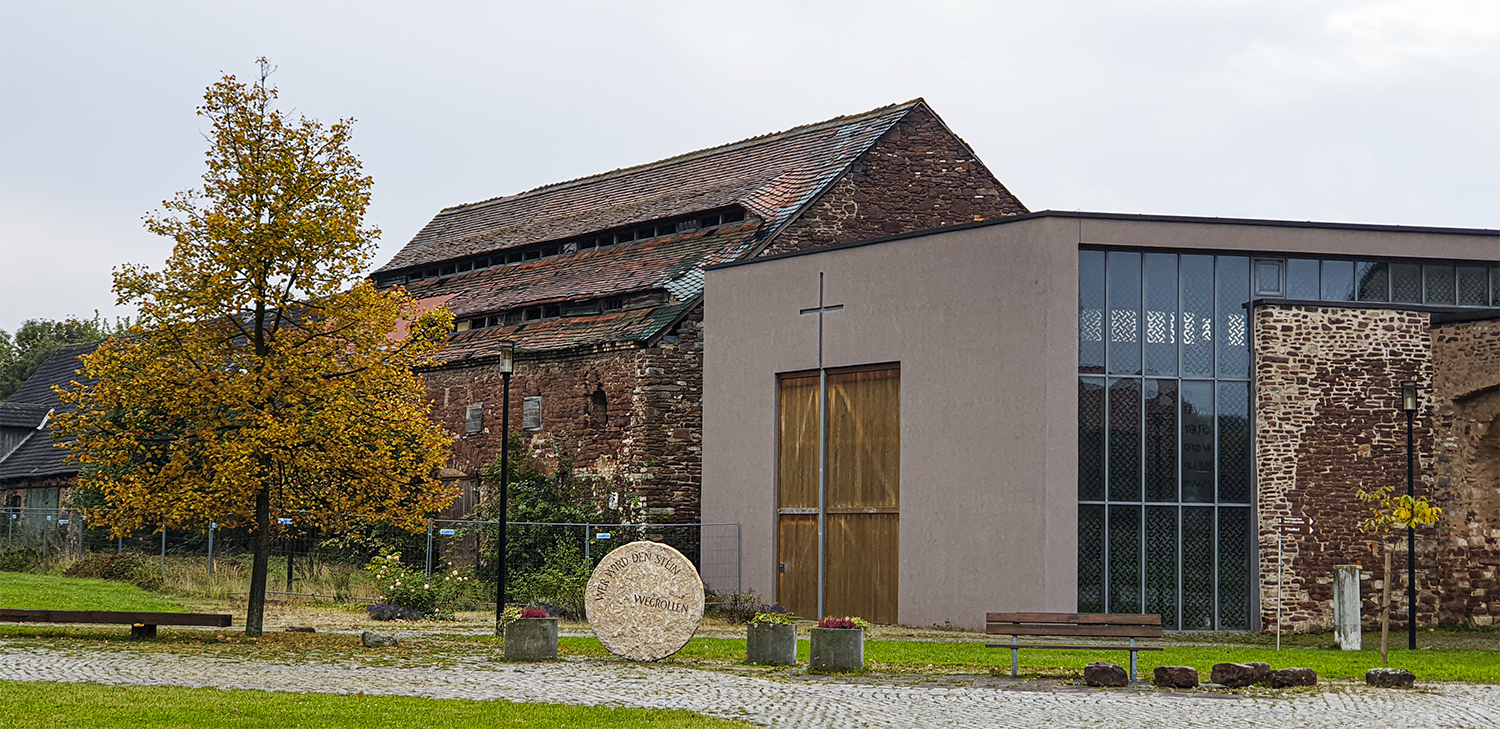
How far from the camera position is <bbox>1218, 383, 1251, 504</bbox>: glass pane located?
24969 mm

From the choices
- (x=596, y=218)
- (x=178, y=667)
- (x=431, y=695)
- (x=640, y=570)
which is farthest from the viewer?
(x=596, y=218)

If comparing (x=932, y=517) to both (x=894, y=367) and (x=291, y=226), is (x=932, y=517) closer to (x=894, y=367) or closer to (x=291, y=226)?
(x=894, y=367)

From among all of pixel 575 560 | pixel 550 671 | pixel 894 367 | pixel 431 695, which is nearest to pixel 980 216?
pixel 894 367

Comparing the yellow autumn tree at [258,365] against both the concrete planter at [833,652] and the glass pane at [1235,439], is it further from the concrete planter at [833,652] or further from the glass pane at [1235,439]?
Result: the glass pane at [1235,439]

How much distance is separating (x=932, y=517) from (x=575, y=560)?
7.56 meters

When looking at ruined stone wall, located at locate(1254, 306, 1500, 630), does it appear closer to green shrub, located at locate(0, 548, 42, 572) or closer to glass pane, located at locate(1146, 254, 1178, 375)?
glass pane, located at locate(1146, 254, 1178, 375)

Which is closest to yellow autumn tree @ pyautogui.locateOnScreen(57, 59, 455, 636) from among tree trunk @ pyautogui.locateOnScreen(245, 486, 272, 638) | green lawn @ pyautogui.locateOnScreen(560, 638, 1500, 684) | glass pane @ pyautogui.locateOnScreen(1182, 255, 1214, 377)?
tree trunk @ pyautogui.locateOnScreen(245, 486, 272, 638)

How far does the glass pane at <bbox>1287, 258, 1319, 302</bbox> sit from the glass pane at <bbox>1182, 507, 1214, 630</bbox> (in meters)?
3.88

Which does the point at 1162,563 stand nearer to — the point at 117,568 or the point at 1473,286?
the point at 1473,286

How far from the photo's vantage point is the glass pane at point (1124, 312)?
24.8 meters

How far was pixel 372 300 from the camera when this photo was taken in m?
20.5

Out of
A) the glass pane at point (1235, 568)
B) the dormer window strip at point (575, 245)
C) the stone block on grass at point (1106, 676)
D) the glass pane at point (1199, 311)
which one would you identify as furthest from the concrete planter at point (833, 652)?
the dormer window strip at point (575, 245)

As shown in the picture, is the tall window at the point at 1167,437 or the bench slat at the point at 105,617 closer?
the bench slat at the point at 105,617

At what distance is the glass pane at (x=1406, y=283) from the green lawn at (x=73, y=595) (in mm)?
20678
